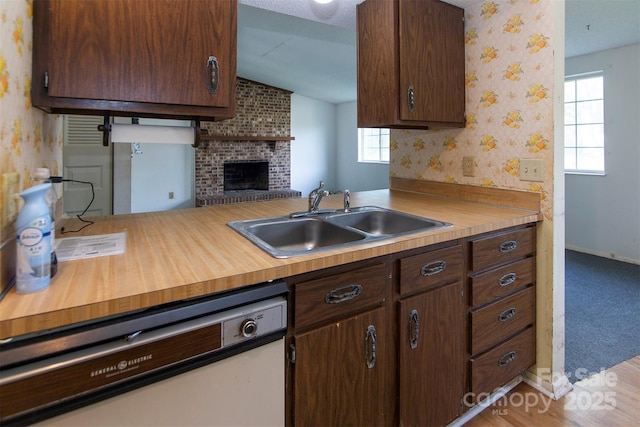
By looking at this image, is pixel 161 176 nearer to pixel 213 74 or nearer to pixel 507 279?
pixel 213 74

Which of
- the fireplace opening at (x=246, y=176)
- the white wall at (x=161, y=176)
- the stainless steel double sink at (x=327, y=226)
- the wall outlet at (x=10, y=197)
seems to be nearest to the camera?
the wall outlet at (x=10, y=197)

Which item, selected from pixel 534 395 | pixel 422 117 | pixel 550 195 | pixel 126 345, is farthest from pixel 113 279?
pixel 534 395

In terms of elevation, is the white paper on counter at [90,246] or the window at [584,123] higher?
the window at [584,123]

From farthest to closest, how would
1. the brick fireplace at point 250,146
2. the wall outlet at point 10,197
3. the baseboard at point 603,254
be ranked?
the brick fireplace at point 250,146 → the baseboard at point 603,254 → the wall outlet at point 10,197

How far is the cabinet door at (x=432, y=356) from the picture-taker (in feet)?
4.37

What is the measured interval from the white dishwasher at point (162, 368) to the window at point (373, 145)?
20.6ft

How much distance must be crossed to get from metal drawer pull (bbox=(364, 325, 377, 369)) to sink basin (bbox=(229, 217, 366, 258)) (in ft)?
1.27

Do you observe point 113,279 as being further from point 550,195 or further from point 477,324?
point 550,195

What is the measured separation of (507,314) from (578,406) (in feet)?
1.87

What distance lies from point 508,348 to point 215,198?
5.37 metres

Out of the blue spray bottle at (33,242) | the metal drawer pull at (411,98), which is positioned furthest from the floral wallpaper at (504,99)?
the blue spray bottle at (33,242)

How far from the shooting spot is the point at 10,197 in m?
0.87

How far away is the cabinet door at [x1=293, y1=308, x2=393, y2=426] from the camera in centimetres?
108

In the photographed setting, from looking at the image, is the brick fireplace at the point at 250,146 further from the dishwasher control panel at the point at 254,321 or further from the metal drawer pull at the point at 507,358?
the dishwasher control panel at the point at 254,321
